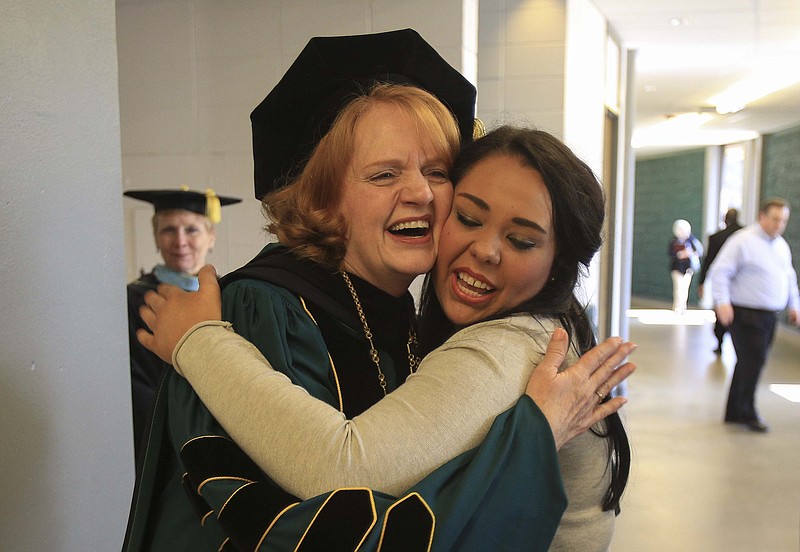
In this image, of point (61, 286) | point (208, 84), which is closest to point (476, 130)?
point (61, 286)

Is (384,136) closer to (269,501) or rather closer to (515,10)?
(269,501)

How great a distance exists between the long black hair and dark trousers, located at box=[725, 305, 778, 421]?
4.82 meters

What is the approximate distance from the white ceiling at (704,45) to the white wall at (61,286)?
4495mm

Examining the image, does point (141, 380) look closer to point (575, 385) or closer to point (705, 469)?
point (575, 385)

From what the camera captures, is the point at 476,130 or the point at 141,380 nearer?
the point at 476,130

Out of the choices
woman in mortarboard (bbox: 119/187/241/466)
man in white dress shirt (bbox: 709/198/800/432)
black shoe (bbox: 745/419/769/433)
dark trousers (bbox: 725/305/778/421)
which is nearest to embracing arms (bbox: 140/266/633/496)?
woman in mortarboard (bbox: 119/187/241/466)

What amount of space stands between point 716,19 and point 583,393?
5.44m

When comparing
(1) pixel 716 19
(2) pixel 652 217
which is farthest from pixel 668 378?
(2) pixel 652 217

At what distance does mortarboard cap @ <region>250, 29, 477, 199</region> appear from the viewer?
1.28m

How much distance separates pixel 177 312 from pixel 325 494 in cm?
38

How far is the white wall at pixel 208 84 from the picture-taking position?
3303mm

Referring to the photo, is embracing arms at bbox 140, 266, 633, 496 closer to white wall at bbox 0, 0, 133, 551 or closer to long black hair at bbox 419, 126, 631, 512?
long black hair at bbox 419, 126, 631, 512

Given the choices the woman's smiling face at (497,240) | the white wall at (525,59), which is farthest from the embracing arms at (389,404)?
the white wall at (525,59)

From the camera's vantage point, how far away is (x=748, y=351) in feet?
17.9
